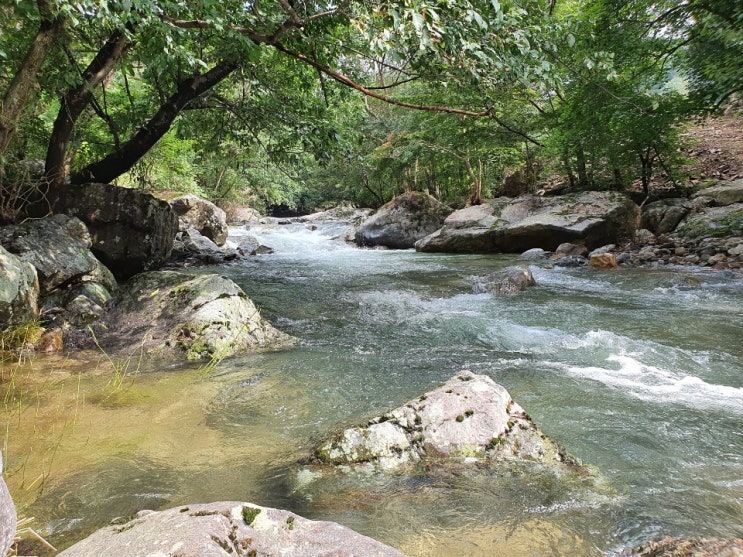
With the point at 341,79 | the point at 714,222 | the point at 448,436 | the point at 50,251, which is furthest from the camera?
the point at 714,222

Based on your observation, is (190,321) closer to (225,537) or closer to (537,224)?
(225,537)

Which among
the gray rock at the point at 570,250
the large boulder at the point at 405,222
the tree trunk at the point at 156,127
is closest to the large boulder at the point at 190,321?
the tree trunk at the point at 156,127

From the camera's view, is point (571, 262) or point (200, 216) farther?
point (200, 216)

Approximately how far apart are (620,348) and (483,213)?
1063 centimetres

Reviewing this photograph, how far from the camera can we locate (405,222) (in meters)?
17.4

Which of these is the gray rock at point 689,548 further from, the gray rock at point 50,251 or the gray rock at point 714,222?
the gray rock at point 714,222

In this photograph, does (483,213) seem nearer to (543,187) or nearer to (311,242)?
(543,187)

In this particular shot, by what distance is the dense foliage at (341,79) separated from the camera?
12.3 ft

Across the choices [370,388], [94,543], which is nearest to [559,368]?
[370,388]

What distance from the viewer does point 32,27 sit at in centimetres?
584

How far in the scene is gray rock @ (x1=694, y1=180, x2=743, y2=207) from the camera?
11656 mm

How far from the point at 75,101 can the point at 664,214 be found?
545 inches

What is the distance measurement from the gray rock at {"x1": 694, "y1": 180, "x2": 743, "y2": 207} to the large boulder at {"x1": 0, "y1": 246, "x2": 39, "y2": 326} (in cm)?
1480

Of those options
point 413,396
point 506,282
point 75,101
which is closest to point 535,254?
point 506,282
